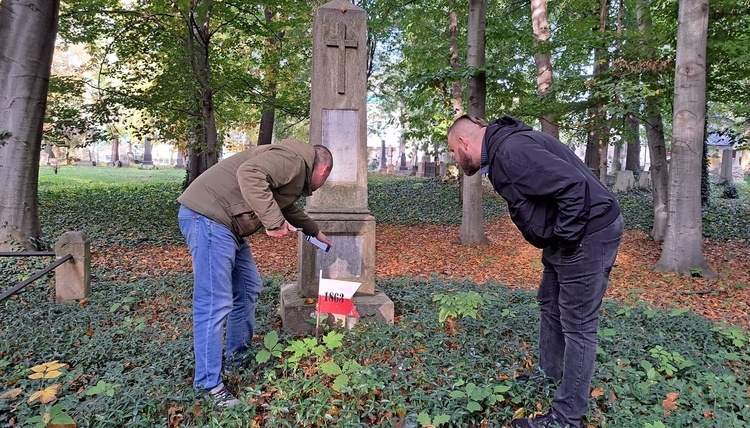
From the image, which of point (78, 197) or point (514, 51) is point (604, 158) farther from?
point (78, 197)

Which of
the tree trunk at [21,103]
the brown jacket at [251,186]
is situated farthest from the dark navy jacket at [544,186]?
the tree trunk at [21,103]

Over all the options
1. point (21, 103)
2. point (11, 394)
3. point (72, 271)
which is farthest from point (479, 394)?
point (21, 103)

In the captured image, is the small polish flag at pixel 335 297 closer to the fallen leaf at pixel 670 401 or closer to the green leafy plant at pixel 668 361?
the fallen leaf at pixel 670 401

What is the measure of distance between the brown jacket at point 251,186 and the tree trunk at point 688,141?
6018 mm

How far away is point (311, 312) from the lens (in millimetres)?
4238

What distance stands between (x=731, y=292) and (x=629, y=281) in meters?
1.17

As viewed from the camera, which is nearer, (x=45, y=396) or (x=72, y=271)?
(x=45, y=396)

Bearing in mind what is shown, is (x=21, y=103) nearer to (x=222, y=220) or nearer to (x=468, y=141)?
(x=222, y=220)

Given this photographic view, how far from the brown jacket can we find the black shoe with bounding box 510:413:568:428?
1831 millimetres

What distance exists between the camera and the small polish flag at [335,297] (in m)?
3.74

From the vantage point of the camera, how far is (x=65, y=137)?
9711 millimetres

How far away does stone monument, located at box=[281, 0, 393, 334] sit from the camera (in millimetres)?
4457

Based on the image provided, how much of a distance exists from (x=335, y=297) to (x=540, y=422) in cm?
176

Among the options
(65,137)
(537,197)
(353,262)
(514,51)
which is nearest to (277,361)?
(353,262)
